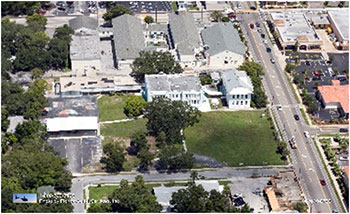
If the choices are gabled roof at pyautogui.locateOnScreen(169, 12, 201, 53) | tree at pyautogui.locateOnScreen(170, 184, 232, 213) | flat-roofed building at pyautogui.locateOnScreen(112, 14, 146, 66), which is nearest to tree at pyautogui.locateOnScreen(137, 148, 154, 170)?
tree at pyautogui.locateOnScreen(170, 184, 232, 213)

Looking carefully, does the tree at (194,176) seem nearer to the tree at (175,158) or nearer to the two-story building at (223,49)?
the tree at (175,158)

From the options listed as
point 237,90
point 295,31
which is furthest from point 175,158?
point 295,31

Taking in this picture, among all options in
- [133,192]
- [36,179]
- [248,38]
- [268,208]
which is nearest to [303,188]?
[268,208]

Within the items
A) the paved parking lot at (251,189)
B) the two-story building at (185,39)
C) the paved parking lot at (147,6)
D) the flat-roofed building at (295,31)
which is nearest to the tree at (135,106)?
the two-story building at (185,39)

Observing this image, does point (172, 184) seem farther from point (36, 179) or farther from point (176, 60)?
point (176, 60)

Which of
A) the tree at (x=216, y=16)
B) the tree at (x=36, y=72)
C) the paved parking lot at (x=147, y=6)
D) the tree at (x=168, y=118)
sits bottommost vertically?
the tree at (x=168, y=118)

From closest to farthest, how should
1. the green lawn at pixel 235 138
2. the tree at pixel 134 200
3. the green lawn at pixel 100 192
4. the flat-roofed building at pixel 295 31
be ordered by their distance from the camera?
1. the tree at pixel 134 200
2. the green lawn at pixel 100 192
3. the green lawn at pixel 235 138
4. the flat-roofed building at pixel 295 31

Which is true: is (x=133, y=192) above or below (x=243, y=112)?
below

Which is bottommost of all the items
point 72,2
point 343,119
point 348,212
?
point 348,212
